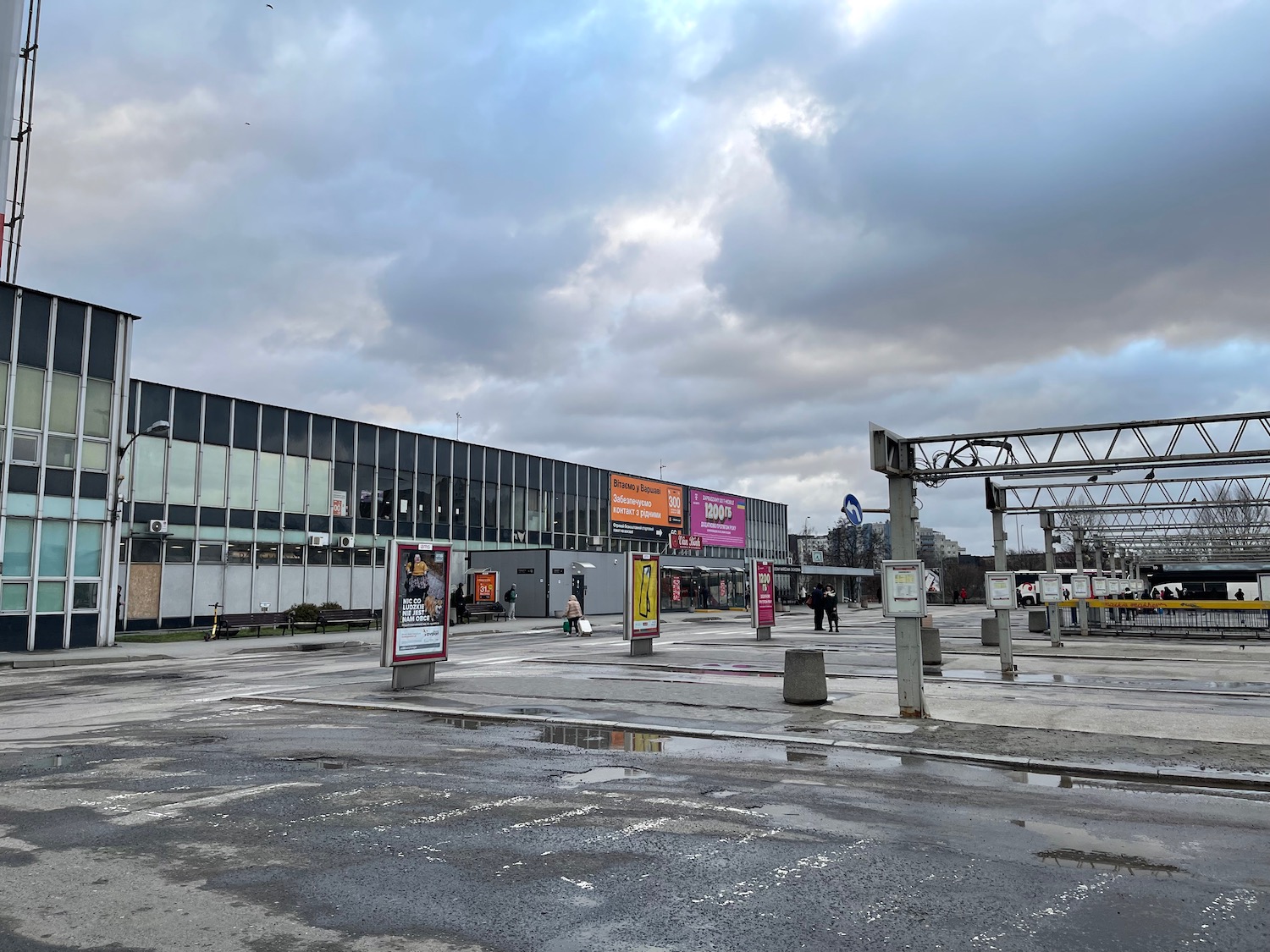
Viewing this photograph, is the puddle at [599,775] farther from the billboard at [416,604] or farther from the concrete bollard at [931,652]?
the concrete bollard at [931,652]

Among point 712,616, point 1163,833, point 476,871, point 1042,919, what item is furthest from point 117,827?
point 712,616

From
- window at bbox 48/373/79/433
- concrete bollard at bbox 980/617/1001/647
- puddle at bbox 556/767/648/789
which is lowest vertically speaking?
puddle at bbox 556/767/648/789

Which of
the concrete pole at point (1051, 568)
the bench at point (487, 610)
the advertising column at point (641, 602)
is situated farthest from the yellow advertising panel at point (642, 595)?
the bench at point (487, 610)

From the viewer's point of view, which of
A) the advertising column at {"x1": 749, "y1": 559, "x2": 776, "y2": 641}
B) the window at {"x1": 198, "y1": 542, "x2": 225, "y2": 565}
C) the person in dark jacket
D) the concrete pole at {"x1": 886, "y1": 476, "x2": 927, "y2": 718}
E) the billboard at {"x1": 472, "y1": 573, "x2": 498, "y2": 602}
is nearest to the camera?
the concrete pole at {"x1": 886, "y1": 476, "x2": 927, "y2": 718}

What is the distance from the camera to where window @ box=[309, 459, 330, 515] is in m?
43.8

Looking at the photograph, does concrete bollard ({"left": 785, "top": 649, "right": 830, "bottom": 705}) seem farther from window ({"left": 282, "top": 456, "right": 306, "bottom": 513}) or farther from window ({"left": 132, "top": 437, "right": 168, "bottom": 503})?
window ({"left": 282, "top": 456, "right": 306, "bottom": 513})

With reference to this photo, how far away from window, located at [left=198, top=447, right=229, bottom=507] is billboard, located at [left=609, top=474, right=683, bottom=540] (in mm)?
30549

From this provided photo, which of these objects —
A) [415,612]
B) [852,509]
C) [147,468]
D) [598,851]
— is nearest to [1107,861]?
[598,851]

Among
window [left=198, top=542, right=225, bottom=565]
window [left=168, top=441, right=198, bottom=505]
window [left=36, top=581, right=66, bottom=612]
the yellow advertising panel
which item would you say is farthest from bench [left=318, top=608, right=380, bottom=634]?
the yellow advertising panel

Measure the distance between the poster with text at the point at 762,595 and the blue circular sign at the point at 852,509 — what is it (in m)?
31.6

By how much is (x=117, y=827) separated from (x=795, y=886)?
5.40 m

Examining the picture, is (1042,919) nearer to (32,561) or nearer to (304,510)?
(32,561)

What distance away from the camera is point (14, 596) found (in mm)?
26828

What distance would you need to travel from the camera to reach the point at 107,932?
4.96 meters
